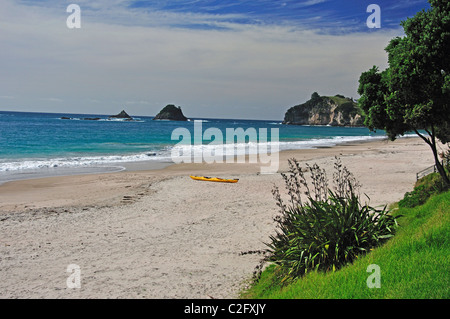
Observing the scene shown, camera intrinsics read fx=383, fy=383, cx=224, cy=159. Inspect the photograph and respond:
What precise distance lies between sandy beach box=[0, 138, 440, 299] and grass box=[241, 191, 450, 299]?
137 cm

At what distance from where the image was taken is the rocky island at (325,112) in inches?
5669

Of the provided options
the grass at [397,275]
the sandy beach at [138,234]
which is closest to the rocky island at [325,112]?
the sandy beach at [138,234]

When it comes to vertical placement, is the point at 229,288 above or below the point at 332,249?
below

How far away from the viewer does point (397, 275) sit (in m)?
4.79

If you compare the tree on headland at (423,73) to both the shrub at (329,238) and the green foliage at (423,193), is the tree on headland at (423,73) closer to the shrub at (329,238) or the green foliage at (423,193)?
the green foliage at (423,193)

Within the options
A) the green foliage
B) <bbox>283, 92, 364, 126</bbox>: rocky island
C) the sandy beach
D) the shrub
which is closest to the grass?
the shrub

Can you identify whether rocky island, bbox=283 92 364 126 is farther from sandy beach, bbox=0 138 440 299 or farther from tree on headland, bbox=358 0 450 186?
tree on headland, bbox=358 0 450 186

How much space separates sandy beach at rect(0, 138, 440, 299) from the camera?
7.05 m

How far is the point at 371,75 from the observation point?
12.0 meters

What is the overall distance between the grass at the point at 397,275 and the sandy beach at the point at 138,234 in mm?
1368

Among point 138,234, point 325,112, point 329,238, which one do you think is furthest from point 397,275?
point 325,112

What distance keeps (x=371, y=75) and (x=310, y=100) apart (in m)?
161
